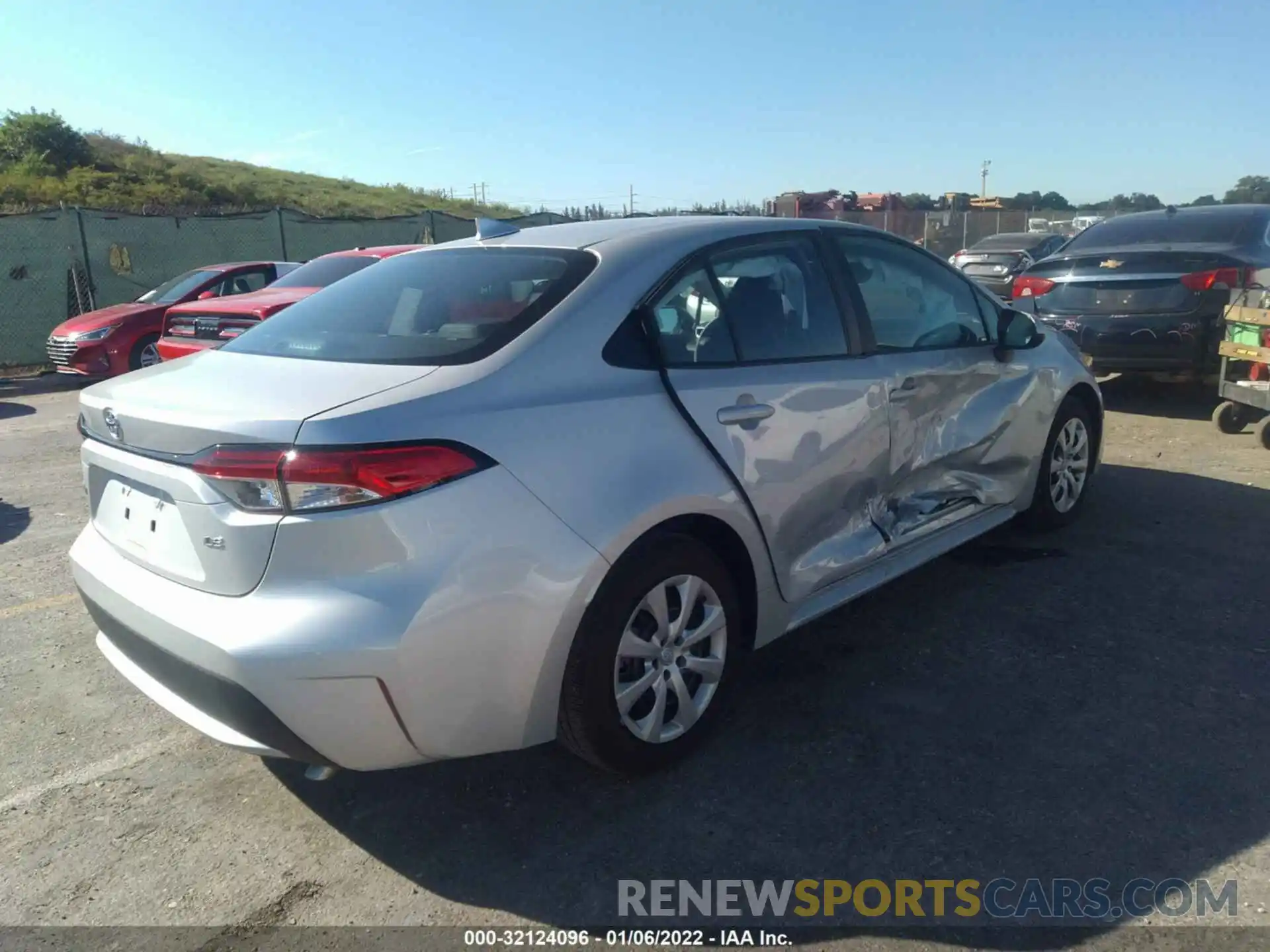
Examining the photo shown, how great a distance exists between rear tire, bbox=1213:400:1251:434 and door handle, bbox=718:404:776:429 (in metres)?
5.73

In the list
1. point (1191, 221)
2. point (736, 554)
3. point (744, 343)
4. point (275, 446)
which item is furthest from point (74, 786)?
point (1191, 221)

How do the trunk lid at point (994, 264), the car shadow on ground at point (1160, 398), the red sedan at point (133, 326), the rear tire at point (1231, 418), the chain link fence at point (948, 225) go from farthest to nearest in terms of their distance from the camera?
1. the chain link fence at point (948, 225)
2. the trunk lid at point (994, 264)
3. the red sedan at point (133, 326)
4. the car shadow on ground at point (1160, 398)
5. the rear tire at point (1231, 418)

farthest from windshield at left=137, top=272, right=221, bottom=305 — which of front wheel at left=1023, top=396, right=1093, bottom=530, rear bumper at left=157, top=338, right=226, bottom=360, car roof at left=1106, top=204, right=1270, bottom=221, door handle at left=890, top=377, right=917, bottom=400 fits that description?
door handle at left=890, top=377, right=917, bottom=400

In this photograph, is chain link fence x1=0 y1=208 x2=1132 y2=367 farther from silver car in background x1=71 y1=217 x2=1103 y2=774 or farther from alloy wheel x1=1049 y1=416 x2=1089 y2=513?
silver car in background x1=71 y1=217 x2=1103 y2=774

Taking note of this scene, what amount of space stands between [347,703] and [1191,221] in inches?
350

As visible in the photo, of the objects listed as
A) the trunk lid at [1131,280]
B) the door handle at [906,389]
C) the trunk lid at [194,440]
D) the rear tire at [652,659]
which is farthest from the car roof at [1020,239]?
the trunk lid at [194,440]

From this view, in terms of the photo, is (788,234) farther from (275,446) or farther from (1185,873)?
(1185,873)

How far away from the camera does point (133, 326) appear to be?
39.4 feet

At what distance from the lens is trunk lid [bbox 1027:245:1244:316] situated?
25.3 ft

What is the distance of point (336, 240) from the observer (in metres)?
17.8

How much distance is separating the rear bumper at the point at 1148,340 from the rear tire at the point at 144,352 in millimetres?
10063

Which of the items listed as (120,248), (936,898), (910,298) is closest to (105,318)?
(120,248)

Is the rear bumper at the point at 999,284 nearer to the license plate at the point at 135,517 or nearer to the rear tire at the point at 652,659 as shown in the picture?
the rear tire at the point at 652,659

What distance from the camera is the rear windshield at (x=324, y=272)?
9.64 meters
